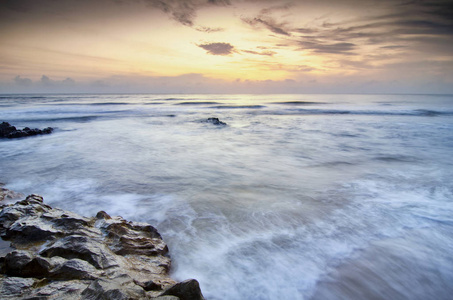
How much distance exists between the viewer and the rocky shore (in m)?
2.28

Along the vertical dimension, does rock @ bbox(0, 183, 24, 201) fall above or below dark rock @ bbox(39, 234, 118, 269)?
below

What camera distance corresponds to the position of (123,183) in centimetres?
654

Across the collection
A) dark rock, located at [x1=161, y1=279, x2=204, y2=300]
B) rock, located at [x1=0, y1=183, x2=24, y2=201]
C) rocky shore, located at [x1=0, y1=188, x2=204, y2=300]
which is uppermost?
dark rock, located at [x1=161, y1=279, x2=204, y2=300]

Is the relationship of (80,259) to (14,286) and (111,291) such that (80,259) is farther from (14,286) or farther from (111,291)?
(111,291)

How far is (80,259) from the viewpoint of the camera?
280 centimetres

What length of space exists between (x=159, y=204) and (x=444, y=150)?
12130mm

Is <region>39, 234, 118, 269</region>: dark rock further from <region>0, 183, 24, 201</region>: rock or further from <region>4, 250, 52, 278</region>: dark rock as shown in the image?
<region>0, 183, 24, 201</region>: rock

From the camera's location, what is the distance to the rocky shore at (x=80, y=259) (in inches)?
89.7

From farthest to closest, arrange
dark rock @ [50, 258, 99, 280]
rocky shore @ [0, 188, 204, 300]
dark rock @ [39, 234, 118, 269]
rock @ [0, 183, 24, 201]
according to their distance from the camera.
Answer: rock @ [0, 183, 24, 201] < dark rock @ [39, 234, 118, 269] < dark rock @ [50, 258, 99, 280] < rocky shore @ [0, 188, 204, 300]

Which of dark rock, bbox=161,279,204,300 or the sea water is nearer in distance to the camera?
dark rock, bbox=161,279,204,300

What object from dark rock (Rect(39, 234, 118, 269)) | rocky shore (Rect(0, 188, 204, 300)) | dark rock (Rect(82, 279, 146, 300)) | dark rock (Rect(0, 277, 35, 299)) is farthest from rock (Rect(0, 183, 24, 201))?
dark rock (Rect(82, 279, 146, 300))

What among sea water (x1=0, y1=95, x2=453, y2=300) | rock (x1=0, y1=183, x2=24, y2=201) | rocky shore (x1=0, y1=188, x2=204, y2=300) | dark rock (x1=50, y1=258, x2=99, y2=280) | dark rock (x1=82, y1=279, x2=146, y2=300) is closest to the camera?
dark rock (x1=82, y1=279, x2=146, y2=300)

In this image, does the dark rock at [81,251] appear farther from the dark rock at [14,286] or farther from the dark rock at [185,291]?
the dark rock at [185,291]

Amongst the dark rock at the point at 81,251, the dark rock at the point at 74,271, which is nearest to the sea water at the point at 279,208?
the dark rock at the point at 81,251
